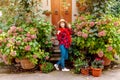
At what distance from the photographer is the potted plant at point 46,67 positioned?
6655mm

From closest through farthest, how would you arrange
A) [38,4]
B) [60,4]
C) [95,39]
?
[95,39]
[38,4]
[60,4]

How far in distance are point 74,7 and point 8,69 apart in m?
2.90

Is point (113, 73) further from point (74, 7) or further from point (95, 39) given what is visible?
point (74, 7)

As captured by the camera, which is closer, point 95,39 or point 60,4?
point 95,39

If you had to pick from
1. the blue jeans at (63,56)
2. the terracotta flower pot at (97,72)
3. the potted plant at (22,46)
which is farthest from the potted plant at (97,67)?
the potted plant at (22,46)

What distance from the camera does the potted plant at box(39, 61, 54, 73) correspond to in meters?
6.66

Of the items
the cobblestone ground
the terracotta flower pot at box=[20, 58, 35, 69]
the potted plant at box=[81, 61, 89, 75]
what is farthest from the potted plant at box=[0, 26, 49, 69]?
the potted plant at box=[81, 61, 89, 75]

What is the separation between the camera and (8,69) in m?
6.96

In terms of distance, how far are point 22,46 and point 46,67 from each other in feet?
2.93

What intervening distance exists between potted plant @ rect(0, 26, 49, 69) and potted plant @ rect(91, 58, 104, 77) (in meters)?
1.30

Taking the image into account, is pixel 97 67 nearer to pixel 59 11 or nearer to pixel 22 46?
pixel 22 46

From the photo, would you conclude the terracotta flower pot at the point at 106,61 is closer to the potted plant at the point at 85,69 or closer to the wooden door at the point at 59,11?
the potted plant at the point at 85,69

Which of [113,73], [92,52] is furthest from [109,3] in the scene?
[113,73]

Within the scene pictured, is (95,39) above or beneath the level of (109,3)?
beneath
